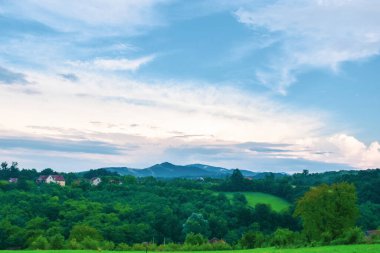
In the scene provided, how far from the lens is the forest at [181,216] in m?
48.1

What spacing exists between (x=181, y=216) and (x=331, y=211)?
47.3m

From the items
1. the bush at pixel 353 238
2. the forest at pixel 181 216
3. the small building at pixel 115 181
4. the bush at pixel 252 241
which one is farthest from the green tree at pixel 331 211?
the small building at pixel 115 181

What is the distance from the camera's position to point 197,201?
111750mm

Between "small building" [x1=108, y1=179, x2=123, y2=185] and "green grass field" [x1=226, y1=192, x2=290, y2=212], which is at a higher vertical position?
"small building" [x1=108, y1=179, x2=123, y2=185]

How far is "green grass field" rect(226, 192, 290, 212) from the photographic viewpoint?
385 feet

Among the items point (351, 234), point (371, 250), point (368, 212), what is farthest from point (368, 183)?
point (371, 250)

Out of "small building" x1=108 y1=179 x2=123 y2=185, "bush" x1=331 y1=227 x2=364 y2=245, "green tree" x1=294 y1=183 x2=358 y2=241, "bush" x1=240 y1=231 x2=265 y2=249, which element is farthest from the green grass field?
"bush" x1=331 y1=227 x2=364 y2=245

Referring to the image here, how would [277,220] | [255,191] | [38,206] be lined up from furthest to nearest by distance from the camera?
[255,191] < [277,220] < [38,206]

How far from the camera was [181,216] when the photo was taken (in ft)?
327

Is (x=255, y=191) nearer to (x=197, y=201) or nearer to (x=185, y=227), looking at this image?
(x=197, y=201)

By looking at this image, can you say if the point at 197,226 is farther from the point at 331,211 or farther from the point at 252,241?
the point at 252,241

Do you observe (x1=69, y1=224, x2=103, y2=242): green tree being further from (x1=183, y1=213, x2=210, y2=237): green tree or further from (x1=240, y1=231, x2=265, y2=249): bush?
(x1=240, y1=231, x2=265, y2=249): bush

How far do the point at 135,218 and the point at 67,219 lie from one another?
1393cm

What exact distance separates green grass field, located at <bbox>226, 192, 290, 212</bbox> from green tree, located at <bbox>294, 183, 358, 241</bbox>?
55534 millimetres
